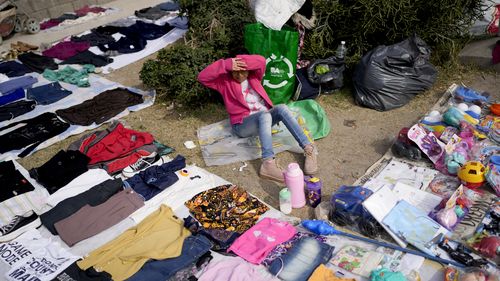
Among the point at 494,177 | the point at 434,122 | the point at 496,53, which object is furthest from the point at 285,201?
the point at 496,53

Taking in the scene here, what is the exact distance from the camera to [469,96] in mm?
4738

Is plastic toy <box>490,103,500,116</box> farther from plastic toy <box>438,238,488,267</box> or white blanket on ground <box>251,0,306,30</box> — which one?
white blanket on ground <box>251,0,306,30</box>

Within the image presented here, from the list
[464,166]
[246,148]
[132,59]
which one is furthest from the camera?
[132,59]

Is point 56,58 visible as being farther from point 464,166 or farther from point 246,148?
point 464,166

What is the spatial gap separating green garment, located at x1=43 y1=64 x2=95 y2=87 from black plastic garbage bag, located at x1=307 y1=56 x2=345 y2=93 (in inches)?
137

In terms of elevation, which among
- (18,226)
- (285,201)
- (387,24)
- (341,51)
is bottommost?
(18,226)

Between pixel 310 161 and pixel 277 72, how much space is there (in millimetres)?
1479

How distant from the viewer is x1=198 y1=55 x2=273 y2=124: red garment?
4332 millimetres

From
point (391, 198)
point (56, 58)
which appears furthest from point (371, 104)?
point (56, 58)

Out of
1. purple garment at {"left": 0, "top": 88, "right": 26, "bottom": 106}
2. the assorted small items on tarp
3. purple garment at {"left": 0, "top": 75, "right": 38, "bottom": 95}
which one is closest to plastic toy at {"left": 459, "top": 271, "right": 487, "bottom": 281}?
purple garment at {"left": 0, "top": 88, "right": 26, "bottom": 106}

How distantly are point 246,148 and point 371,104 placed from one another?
1666 mm

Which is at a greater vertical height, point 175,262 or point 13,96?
point 13,96

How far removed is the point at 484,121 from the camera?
4316mm

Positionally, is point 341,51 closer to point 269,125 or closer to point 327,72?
point 327,72
